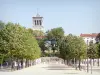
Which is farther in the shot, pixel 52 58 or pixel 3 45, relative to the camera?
pixel 52 58

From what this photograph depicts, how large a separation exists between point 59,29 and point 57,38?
6.90 metres

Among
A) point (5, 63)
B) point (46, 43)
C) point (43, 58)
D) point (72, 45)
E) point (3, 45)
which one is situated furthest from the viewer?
point (46, 43)

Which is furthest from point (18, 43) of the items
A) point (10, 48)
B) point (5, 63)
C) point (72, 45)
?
point (5, 63)

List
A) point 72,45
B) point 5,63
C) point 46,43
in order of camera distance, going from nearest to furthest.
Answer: point 72,45, point 5,63, point 46,43

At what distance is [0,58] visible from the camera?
79062mm

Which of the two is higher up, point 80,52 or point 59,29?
point 59,29

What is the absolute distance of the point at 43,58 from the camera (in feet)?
527

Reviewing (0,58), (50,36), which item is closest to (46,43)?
(50,36)

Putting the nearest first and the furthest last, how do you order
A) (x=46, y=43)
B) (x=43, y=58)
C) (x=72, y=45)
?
1. (x=72, y=45)
2. (x=43, y=58)
3. (x=46, y=43)

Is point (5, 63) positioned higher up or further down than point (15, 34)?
further down

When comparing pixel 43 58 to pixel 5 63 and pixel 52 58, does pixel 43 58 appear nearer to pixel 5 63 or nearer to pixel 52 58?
pixel 52 58

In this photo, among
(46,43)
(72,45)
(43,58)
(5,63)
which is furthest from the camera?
(46,43)

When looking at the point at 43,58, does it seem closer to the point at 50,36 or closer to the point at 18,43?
the point at 50,36

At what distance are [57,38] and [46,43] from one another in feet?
20.3
